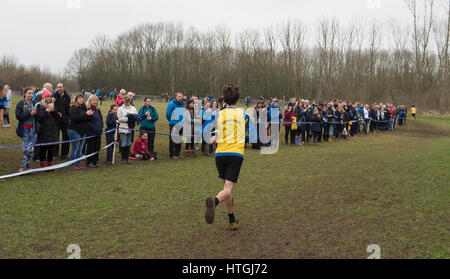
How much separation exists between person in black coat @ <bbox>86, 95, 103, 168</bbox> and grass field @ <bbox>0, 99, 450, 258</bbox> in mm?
673

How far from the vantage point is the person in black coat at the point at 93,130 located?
12078 millimetres

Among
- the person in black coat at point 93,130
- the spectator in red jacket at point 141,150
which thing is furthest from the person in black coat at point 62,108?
the spectator in red jacket at point 141,150

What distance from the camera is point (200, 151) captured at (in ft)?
55.0

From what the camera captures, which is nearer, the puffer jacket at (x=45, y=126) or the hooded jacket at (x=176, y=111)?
the puffer jacket at (x=45, y=126)

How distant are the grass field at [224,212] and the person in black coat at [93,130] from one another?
673 mm

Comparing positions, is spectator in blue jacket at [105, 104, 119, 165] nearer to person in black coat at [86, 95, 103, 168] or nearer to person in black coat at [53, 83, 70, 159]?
person in black coat at [86, 95, 103, 168]

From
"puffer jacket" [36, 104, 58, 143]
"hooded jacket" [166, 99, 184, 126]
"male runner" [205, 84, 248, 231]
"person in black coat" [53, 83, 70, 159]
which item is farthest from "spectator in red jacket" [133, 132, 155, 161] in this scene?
"male runner" [205, 84, 248, 231]

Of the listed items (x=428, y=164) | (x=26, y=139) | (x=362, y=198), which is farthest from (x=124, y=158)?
(x=428, y=164)

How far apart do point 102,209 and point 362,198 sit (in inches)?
219

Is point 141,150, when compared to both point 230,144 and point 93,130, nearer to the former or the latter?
point 93,130

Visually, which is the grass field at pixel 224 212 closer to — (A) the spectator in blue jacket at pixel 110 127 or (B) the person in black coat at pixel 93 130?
(B) the person in black coat at pixel 93 130

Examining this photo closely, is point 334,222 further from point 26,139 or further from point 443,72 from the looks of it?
point 443,72

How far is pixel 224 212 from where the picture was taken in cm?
755

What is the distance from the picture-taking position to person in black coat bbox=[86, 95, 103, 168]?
12.1 m
